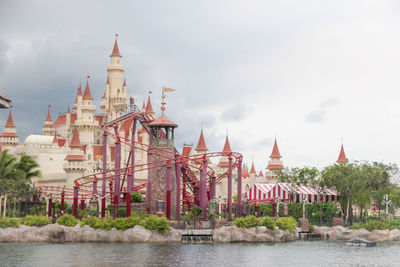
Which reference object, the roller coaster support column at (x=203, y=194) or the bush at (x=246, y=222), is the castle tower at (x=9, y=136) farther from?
the bush at (x=246, y=222)

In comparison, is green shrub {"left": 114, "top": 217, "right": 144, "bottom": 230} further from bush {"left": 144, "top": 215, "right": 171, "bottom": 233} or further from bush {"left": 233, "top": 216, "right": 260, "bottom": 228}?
bush {"left": 233, "top": 216, "right": 260, "bottom": 228}

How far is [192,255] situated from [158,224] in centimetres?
702

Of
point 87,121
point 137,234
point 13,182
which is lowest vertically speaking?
point 137,234

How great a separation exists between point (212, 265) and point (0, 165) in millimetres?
30934

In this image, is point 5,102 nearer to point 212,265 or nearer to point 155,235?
point 212,265

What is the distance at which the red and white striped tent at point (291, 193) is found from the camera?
60.9 m

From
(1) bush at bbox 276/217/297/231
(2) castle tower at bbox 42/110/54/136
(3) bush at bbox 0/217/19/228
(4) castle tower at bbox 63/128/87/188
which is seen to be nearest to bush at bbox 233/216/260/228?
(1) bush at bbox 276/217/297/231

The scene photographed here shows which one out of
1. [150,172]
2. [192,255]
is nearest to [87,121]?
[150,172]

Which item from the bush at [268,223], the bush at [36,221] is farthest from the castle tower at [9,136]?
the bush at [268,223]

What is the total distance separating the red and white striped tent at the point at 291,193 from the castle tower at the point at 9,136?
40.7 meters

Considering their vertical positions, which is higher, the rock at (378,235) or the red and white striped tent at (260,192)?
the red and white striped tent at (260,192)

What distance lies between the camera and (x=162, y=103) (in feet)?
173

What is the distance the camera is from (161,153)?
51.6m

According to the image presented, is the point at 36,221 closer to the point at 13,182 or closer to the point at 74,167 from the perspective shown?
the point at 13,182
